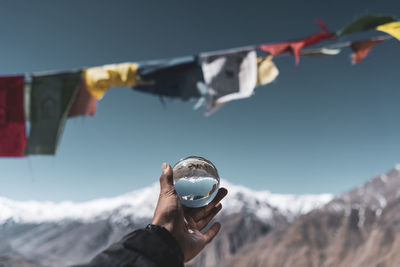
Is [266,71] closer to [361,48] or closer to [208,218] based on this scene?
[361,48]

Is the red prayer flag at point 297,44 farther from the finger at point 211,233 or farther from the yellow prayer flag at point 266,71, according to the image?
the finger at point 211,233

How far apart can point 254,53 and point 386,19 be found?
7.46 feet

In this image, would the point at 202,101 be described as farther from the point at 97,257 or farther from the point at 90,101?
the point at 97,257

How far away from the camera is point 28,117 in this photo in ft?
22.4

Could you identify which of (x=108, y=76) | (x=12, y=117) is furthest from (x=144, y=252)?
(x=12, y=117)

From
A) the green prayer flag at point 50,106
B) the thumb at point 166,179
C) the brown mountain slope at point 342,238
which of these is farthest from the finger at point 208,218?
the brown mountain slope at point 342,238

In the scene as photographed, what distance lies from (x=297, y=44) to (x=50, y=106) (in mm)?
5309

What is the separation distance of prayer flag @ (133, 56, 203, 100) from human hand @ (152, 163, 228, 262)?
4758mm

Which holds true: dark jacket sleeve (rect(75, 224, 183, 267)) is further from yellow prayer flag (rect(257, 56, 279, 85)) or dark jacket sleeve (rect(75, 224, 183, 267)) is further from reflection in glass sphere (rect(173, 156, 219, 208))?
yellow prayer flag (rect(257, 56, 279, 85))

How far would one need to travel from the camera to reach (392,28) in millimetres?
4891

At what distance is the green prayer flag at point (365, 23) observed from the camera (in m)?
5.15

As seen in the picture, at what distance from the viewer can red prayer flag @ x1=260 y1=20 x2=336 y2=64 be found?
5.54 metres

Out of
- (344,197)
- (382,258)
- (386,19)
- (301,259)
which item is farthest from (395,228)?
(386,19)

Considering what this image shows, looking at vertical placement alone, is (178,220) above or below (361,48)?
below
